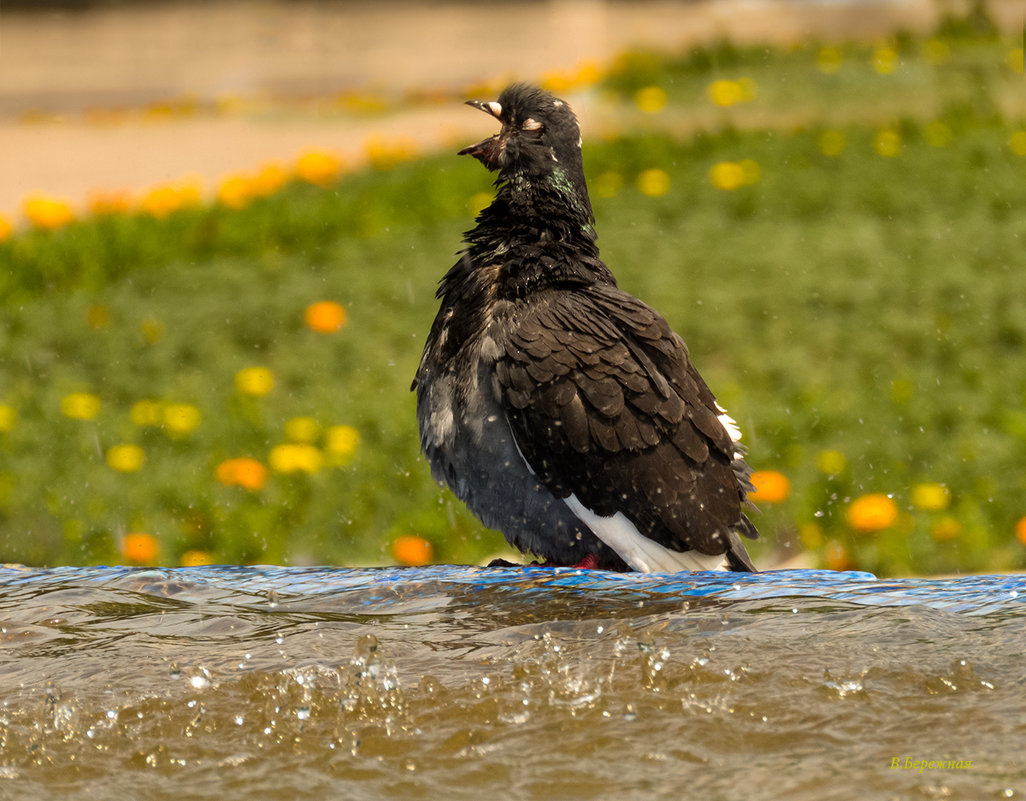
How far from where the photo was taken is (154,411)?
505cm

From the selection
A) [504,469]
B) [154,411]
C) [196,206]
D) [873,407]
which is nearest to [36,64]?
[196,206]

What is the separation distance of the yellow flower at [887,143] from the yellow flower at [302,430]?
4795mm

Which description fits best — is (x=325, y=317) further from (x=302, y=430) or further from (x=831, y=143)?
(x=831, y=143)

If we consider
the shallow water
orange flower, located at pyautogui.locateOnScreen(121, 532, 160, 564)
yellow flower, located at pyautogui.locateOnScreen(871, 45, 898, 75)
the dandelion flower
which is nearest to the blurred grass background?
orange flower, located at pyautogui.locateOnScreen(121, 532, 160, 564)

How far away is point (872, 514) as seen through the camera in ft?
13.4

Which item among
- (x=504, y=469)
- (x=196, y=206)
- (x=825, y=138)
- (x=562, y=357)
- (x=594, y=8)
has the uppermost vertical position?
(x=594, y=8)

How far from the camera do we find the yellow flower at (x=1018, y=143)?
26.3 ft

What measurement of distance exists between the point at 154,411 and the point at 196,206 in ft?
10.5

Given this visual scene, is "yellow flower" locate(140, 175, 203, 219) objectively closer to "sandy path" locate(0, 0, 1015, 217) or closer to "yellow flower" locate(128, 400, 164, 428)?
"sandy path" locate(0, 0, 1015, 217)

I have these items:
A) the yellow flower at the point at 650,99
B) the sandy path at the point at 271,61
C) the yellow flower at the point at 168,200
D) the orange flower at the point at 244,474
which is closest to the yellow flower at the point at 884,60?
the sandy path at the point at 271,61

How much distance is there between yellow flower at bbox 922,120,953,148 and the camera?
834 cm

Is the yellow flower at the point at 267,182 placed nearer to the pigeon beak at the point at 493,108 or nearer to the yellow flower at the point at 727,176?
the yellow flower at the point at 727,176

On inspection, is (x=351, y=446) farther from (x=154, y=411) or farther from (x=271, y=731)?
(x=271, y=731)

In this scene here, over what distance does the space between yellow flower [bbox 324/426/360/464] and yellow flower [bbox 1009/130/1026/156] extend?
5.20 m
